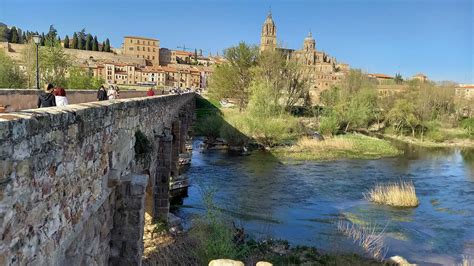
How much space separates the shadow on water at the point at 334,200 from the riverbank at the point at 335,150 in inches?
72.2

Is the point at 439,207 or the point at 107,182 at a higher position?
the point at 107,182

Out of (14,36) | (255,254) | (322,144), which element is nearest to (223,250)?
(255,254)

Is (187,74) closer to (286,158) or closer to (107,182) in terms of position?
(286,158)

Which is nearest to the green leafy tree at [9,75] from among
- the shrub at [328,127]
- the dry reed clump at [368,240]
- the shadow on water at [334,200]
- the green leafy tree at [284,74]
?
the shadow on water at [334,200]

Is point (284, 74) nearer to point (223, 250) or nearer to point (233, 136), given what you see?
point (233, 136)

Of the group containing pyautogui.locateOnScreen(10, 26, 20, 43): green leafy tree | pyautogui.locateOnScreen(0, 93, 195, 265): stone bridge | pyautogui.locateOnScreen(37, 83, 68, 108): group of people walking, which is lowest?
pyautogui.locateOnScreen(0, 93, 195, 265): stone bridge

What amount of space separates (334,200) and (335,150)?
627 inches

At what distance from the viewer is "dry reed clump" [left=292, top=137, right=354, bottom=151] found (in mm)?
35375

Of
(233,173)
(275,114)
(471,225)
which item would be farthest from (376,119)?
(471,225)

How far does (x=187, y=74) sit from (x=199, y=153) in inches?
3314

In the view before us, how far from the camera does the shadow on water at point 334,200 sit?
14656mm

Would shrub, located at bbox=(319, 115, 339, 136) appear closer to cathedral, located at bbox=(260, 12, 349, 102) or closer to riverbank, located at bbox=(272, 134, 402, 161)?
riverbank, located at bbox=(272, 134, 402, 161)

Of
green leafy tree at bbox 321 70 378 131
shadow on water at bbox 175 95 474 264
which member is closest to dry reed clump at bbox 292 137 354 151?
shadow on water at bbox 175 95 474 264

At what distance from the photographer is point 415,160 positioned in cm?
3409
